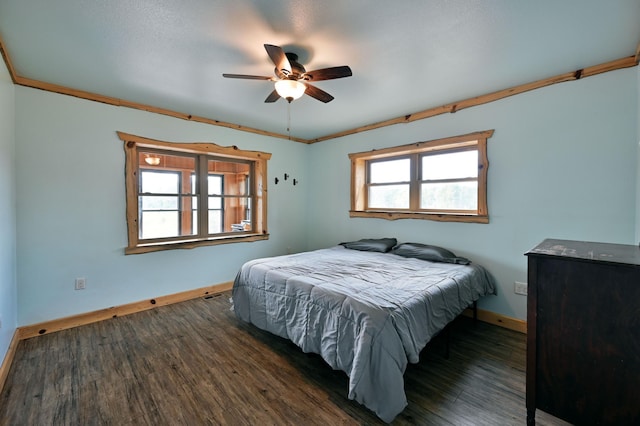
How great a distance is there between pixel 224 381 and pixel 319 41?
8.28ft

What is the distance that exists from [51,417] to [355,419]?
1.82m

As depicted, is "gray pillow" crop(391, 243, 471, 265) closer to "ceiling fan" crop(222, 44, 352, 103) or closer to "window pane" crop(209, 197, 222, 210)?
"ceiling fan" crop(222, 44, 352, 103)

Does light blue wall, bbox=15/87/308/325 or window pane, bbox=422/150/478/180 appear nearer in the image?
light blue wall, bbox=15/87/308/325

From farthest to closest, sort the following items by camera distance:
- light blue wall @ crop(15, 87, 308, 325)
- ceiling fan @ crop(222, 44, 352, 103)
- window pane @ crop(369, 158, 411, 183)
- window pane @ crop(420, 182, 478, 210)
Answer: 1. window pane @ crop(369, 158, 411, 183)
2. window pane @ crop(420, 182, 478, 210)
3. light blue wall @ crop(15, 87, 308, 325)
4. ceiling fan @ crop(222, 44, 352, 103)

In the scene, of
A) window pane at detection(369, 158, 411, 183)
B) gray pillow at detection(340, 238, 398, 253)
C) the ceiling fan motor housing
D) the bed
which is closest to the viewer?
the bed

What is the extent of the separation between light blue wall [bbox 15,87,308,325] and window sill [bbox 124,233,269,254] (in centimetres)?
8

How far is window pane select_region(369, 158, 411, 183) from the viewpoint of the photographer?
3838 mm

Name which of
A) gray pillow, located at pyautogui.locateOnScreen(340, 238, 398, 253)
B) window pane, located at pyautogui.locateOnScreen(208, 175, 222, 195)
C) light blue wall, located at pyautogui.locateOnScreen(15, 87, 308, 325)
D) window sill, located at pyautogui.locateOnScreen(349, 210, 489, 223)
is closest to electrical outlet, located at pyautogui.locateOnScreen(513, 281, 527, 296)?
window sill, located at pyautogui.locateOnScreen(349, 210, 489, 223)

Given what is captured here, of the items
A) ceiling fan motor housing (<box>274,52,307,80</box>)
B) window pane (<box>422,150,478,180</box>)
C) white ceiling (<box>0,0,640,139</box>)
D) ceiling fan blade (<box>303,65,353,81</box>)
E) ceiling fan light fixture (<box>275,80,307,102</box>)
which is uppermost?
white ceiling (<box>0,0,640,139</box>)

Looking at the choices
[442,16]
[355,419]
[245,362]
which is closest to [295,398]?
[355,419]

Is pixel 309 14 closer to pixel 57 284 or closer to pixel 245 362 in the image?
pixel 245 362

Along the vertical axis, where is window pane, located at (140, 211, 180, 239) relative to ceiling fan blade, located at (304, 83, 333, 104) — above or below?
below

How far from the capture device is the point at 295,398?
5.94ft

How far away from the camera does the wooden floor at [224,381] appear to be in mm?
1657
